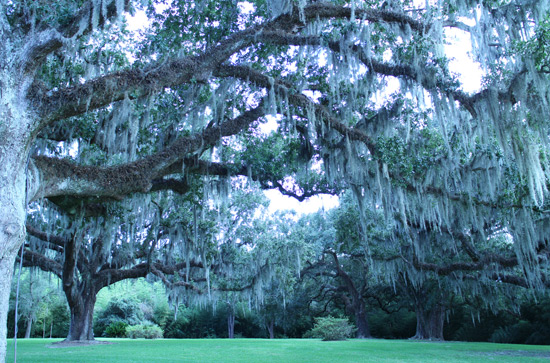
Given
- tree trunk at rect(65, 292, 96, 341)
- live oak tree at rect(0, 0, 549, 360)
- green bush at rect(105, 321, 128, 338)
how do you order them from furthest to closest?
green bush at rect(105, 321, 128, 338), tree trunk at rect(65, 292, 96, 341), live oak tree at rect(0, 0, 549, 360)

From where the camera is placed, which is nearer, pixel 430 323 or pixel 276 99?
pixel 276 99

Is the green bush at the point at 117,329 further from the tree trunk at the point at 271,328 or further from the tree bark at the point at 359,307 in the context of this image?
the tree bark at the point at 359,307

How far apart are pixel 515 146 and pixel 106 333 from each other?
32.1 m

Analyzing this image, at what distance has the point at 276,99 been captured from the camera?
7402 mm

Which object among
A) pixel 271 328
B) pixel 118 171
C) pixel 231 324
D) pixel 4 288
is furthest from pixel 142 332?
pixel 4 288

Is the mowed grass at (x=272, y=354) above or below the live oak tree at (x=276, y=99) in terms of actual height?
below

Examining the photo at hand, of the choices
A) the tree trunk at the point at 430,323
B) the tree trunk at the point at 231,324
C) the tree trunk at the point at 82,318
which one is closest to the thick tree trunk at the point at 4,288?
the tree trunk at the point at 82,318

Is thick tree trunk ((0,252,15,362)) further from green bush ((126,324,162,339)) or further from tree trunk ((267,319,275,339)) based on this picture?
green bush ((126,324,162,339))

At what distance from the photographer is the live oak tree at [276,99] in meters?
5.34

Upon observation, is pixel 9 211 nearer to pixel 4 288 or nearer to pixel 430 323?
pixel 4 288

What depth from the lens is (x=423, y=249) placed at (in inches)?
585

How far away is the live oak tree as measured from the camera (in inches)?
210

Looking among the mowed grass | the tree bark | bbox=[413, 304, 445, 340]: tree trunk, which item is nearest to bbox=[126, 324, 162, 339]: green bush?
the tree bark

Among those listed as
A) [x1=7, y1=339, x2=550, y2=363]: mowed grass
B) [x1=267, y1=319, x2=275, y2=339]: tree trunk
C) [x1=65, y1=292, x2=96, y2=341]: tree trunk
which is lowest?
[x1=267, y1=319, x2=275, y2=339]: tree trunk
